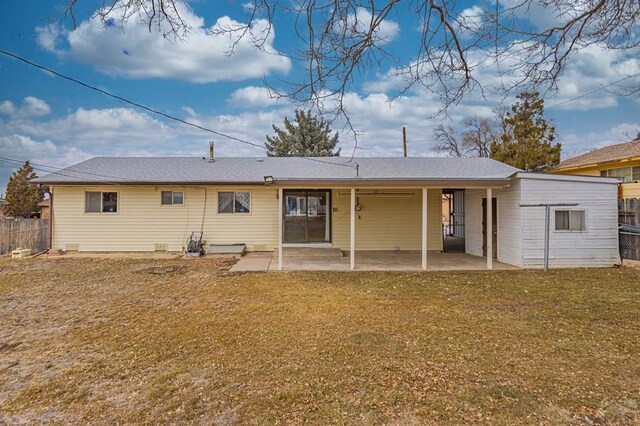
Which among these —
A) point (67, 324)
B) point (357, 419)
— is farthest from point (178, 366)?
point (67, 324)

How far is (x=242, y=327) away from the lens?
4754mm

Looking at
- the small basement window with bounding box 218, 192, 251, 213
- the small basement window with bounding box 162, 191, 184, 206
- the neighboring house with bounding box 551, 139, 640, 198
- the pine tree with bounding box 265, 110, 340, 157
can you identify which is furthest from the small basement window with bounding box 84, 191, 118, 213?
the neighboring house with bounding box 551, 139, 640, 198

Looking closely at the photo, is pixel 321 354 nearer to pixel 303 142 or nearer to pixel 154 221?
pixel 154 221

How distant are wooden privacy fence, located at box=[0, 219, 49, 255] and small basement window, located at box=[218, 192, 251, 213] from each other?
20.0ft

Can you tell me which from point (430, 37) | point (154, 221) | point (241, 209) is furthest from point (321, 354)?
point (154, 221)

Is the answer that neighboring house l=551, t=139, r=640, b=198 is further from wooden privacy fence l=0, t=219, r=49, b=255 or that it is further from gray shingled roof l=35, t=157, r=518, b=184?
wooden privacy fence l=0, t=219, r=49, b=255

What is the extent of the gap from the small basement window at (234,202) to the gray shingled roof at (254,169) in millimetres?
627

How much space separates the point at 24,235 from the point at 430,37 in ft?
45.5

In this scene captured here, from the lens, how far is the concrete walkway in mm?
9321

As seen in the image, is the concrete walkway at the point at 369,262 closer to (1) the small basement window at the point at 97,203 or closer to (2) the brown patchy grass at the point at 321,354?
(2) the brown patchy grass at the point at 321,354

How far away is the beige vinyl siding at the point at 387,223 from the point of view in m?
12.3

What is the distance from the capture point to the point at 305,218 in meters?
12.6

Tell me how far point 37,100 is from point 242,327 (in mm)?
9324

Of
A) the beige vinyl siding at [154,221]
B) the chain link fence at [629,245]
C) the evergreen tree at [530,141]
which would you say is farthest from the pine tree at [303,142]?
the chain link fence at [629,245]
